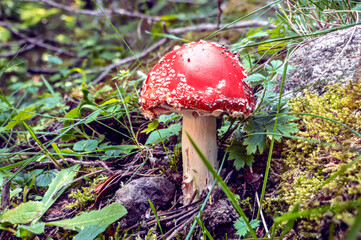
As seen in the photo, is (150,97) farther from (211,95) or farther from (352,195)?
(352,195)

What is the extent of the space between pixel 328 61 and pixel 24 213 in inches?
100

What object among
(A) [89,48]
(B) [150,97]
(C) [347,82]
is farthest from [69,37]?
(C) [347,82]

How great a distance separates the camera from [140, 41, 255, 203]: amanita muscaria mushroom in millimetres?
1516

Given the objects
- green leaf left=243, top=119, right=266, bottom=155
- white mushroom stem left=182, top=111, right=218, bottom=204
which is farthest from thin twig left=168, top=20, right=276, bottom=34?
green leaf left=243, top=119, right=266, bottom=155

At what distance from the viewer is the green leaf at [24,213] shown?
5.27ft

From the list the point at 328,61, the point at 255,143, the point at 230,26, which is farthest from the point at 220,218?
the point at 230,26

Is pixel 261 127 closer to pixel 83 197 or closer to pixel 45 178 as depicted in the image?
pixel 83 197

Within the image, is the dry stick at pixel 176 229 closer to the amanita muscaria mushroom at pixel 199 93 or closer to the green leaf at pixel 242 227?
the amanita muscaria mushroom at pixel 199 93

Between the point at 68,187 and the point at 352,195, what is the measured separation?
212 cm

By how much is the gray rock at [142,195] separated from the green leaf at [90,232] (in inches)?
11.2

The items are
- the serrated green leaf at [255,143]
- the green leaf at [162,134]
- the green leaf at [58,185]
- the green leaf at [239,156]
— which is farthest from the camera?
the green leaf at [162,134]

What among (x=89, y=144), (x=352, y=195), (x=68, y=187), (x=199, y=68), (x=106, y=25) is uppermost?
(x=106, y=25)

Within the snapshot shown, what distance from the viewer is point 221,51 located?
1733 mm

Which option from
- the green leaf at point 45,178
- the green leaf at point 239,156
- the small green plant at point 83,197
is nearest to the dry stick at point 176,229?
the green leaf at point 239,156
